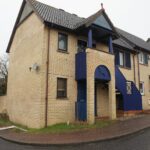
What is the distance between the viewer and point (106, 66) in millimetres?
14969

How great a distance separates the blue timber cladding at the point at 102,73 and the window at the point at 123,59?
164 inches

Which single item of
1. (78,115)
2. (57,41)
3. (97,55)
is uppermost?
(57,41)

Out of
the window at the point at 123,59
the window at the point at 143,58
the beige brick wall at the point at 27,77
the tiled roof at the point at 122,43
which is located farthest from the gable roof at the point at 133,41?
the beige brick wall at the point at 27,77

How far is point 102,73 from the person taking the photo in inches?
581

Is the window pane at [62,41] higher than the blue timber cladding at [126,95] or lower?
higher

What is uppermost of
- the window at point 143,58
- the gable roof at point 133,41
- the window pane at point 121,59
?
the gable roof at point 133,41

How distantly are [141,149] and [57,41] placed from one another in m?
9.38

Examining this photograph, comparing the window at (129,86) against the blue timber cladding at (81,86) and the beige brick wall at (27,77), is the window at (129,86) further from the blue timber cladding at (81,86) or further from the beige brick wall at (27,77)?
the beige brick wall at (27,77)

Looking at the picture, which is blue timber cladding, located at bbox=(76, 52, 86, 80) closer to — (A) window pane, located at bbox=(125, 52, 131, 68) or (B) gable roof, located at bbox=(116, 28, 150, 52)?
(A) window pane, located at bbox=(125, 52, 131, 68)

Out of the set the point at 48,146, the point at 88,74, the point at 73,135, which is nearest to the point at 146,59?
the point at 88,74

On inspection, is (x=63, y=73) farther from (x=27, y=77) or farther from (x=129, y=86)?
(x=129, y=86)

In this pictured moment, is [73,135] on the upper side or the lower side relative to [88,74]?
lower

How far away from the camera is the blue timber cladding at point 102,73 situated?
568 inches

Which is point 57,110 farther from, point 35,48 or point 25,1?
point 25,1
